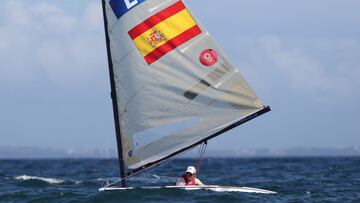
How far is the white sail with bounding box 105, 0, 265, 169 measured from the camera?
23.0 m

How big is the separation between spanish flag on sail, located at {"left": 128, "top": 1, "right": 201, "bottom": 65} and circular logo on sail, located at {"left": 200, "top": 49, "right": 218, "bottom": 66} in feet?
1.87

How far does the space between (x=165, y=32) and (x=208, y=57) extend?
4.46 ft

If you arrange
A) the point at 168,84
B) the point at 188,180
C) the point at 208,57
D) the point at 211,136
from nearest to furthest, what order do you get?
1. the point at 211,136
2. the point at 208,57
3. the point at 168,84
4. the point at 188,180

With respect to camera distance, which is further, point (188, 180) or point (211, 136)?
point (188, 180)

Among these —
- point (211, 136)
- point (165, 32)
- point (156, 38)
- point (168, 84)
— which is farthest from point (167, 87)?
point (211, 136)

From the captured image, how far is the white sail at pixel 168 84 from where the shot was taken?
2302cm

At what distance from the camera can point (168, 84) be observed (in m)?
23.3

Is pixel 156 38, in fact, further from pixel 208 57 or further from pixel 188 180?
pixel 188 180

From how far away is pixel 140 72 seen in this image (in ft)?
76.2

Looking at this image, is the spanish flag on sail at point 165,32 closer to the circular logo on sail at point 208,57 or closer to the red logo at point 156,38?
the red logo at point 156,38

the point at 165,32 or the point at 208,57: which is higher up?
the point at 165,32

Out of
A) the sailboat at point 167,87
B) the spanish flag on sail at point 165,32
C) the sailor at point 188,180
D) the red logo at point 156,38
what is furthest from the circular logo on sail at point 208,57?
the sailor at point 188,180

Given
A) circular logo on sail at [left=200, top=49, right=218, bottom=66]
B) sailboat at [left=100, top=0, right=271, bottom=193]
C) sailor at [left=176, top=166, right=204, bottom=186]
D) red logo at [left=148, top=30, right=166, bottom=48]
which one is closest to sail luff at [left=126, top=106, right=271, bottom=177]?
sailboat at [left=100, top=0, right=271, bottom=193]

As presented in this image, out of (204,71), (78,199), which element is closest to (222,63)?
(204,71)
